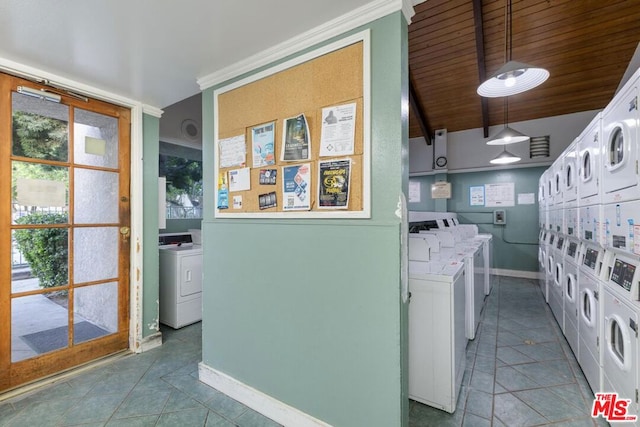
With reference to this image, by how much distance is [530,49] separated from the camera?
393cm

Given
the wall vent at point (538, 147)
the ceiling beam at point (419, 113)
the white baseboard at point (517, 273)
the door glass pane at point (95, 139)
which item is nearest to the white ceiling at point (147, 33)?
the door glass pane at point (95, 139)

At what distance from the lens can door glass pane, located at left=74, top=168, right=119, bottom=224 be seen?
2.27 metres

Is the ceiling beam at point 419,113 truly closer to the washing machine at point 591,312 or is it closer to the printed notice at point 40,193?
the washing machine at point 591,312

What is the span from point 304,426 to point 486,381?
1478 millimetres

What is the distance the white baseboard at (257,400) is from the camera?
1.63m

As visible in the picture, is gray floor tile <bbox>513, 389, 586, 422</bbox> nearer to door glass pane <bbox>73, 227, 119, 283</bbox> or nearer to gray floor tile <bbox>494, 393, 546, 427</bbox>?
gray floor tile <bbox>494, 393, 546, 427</bbox>

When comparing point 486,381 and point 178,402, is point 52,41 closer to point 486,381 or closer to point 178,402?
point 178,402

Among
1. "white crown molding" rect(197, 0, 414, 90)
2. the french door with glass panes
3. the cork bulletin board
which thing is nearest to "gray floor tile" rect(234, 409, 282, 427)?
the cork bulletin board

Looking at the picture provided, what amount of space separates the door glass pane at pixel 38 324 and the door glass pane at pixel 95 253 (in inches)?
8.0

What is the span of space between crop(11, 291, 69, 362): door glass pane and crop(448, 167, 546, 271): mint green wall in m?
6.63

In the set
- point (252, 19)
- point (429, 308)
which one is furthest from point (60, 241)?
point (429, 308)

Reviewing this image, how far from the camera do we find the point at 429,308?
1.83m

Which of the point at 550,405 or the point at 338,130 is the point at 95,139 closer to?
the point at 338,130

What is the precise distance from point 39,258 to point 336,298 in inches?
88.8
